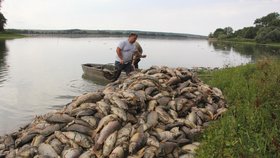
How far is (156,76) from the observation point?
1277 centimetres

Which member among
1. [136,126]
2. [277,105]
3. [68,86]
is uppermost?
[277,105]

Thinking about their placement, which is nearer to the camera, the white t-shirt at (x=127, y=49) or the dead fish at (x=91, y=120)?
the dead fish at (x=91, y=120)

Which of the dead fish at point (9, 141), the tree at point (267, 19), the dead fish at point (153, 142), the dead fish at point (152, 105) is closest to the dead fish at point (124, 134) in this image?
the dead fish at point (153, 142)

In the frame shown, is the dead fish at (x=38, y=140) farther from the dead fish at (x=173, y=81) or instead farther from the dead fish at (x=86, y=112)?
the dead fish at (x=173, y=81)

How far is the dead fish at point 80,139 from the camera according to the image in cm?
890

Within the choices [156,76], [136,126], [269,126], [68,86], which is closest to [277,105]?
[269,126]

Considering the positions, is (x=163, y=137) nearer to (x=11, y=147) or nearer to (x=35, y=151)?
(x=35, y=151)

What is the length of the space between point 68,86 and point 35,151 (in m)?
14.9

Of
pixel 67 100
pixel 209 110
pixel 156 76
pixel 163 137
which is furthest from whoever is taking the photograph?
pixel 67 100

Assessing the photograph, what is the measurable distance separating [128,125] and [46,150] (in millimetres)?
2073

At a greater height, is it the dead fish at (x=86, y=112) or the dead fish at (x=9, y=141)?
the dead fish at (x=86, y=112)

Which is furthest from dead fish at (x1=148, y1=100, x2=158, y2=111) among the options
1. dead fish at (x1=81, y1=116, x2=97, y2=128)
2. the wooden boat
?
the wooden boat

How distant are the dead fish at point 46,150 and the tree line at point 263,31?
113333 millimetres

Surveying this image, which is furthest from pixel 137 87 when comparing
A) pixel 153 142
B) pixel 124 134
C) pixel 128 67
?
pixel 128 67
